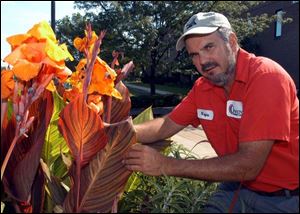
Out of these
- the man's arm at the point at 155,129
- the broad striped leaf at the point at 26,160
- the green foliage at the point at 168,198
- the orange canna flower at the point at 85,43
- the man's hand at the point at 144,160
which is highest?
the orange canna flower at the point at 85,43

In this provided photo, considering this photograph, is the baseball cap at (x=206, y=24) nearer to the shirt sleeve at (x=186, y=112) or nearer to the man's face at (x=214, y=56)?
the man's face at (x=214, y=56)

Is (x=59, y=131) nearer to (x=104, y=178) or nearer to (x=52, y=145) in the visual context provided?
(x=104, y=178)

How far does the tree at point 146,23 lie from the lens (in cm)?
2153

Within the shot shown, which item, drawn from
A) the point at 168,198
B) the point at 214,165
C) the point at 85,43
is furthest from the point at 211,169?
the point at 85,43

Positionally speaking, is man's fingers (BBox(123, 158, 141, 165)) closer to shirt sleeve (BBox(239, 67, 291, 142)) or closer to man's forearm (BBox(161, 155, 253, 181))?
man's forearm (BBox(161, 155, 253, 181))

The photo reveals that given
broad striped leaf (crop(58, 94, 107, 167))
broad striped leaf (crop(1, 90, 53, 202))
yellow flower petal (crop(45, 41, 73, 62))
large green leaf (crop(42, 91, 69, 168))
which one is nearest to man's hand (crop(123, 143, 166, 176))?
broad striped leaf (crop(58, 94, 107, 167))

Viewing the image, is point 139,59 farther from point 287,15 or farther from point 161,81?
point 161,81

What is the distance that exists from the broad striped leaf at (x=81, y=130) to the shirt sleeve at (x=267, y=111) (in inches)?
22.6

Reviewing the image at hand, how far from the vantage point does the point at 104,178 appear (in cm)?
158

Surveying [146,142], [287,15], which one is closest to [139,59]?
[287,15]

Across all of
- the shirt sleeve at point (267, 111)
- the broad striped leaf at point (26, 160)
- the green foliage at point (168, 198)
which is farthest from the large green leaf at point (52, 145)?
the shirt sleeve at point (267, 111)

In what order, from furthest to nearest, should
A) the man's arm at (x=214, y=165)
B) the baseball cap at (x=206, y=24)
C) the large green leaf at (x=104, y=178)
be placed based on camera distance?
the baseball cap at (x=206, y=24), the man's arm at (x=214, y=165), the large green leaf at (x=104, y=178)

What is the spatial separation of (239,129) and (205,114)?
0.44 m

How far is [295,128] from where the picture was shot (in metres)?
1.96
